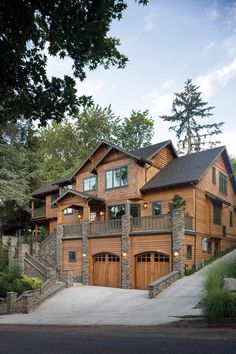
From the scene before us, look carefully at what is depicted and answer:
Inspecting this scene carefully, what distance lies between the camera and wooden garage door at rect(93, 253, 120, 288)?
28.5 metres

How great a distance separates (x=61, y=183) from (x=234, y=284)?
2704 cm

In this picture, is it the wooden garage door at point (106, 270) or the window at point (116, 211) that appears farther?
the window at point (116, 211)

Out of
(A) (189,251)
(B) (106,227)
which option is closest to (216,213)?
(A) (189,251)

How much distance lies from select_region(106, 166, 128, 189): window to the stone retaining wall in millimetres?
10173

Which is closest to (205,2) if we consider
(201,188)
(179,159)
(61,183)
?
(201,188)

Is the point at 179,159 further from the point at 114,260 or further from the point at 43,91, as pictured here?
the point at 43,91

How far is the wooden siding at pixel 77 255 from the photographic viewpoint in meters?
31.7

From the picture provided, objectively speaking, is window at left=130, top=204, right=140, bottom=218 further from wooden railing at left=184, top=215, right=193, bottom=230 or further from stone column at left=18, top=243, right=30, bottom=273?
stone column at left=18, top=243, right=30, bottom=273

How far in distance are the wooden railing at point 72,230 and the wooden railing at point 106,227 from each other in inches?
62.0

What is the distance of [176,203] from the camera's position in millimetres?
27406

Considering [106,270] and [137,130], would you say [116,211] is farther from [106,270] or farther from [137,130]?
[137,130]

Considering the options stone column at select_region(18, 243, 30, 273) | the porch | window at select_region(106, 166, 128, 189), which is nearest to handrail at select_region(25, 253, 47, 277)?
stone column at select_region(18, 243, 30, 273)

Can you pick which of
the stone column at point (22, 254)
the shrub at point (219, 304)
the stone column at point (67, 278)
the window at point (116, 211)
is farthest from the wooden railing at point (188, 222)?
the stone column at point (22, 254)

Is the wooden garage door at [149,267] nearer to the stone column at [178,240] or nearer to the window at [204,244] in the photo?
the stone column at [178,240]
